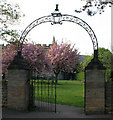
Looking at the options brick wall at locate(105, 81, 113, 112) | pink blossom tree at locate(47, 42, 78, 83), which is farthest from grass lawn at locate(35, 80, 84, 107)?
pink blossom tree at locate(47, 42, 78, 83)

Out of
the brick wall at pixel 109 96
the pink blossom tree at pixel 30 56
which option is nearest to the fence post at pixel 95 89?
the brick wall at pixel 109 96

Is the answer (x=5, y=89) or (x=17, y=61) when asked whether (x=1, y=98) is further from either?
(x=17, y=61)

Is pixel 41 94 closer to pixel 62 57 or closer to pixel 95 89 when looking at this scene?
pixel 95 89

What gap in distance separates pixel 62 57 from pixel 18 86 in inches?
1159

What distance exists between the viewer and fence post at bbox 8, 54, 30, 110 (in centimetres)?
1083

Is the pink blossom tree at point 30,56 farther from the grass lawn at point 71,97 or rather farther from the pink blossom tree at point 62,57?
the grass lawn at point 71,97

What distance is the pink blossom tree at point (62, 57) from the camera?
131 feet

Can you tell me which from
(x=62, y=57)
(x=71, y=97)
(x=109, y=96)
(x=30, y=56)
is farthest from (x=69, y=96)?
(x=62, y=57)

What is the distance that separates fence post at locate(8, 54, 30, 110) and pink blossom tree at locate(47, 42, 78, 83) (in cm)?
2770

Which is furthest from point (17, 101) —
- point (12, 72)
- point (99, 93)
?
point (99, 93)

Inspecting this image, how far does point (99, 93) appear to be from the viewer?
1038 centimetres

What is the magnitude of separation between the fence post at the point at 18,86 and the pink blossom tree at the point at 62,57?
2770 cm

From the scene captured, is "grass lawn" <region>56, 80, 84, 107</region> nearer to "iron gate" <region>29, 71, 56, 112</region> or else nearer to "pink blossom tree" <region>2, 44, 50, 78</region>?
"iron gate" <region>29, 71, 56, 112</region>

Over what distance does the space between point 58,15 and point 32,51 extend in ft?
74.5
